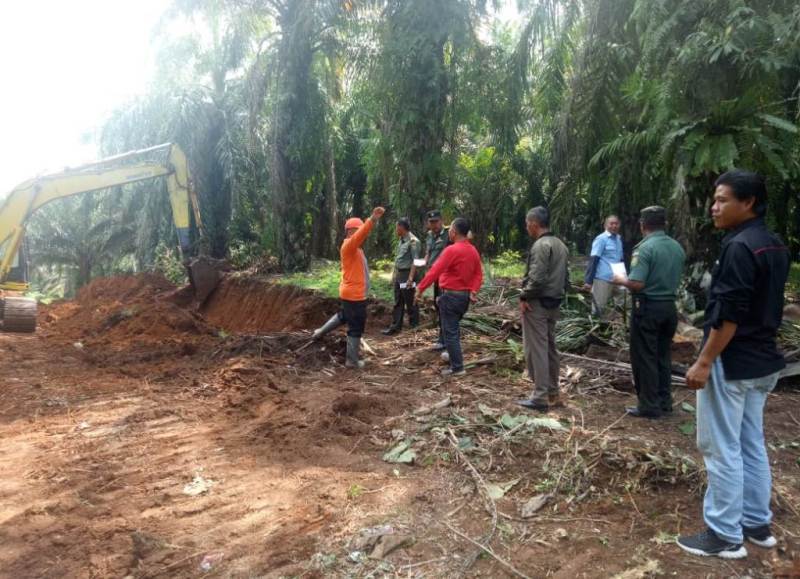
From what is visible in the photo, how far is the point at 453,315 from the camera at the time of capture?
6883 mm

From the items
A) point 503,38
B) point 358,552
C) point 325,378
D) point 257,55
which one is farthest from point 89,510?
point 503,38

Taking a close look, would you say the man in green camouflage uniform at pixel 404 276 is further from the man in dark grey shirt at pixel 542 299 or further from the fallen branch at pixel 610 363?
the man in dark grey shirt at pixel 542 299

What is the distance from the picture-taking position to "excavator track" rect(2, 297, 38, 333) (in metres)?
10.8

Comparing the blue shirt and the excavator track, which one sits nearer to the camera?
the blue shirt

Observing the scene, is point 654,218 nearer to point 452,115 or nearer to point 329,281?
point 452,115

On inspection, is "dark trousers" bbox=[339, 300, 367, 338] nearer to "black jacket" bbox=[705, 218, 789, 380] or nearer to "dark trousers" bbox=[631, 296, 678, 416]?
"dark trousers" bbox=[631, 296, 678, 416]

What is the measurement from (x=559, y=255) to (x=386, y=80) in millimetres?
6529

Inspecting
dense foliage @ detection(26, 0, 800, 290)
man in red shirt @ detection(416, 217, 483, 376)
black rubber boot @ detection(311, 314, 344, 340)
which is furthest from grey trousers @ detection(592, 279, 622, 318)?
black rubber boot @ detection(311, 314, 344, 340)

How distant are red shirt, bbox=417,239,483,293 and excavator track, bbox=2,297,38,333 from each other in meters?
8.06

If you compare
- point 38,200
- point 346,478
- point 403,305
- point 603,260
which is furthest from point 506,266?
point 346,478

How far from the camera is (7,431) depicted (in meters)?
5.69

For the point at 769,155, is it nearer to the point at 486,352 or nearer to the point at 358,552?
the point at 486,352

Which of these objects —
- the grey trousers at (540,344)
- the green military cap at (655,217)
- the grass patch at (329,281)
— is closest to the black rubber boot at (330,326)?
the grey trousers at (540,344)

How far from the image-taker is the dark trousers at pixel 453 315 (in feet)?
22.6
